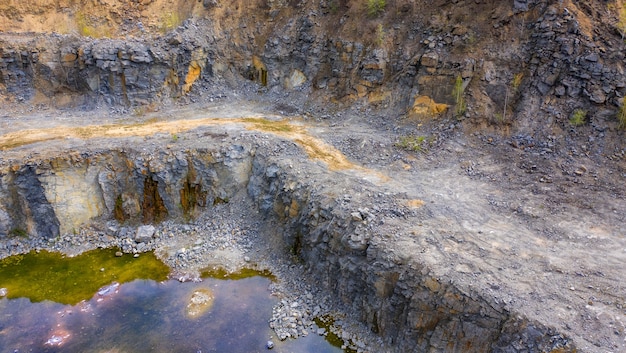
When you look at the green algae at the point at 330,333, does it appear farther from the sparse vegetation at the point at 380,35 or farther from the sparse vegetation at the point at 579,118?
the sparse vegetation at the point at 380,35

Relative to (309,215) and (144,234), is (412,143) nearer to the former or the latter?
(309,215)

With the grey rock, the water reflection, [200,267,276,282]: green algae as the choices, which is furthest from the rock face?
the water reflection

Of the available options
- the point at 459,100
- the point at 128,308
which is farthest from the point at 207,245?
the point at 459,100

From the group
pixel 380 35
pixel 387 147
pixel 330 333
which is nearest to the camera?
pixel 330 333


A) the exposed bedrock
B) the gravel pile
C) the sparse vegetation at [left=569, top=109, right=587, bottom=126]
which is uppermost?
the sparse vegetation at [left=569, top=109, right=587, bottom=126]

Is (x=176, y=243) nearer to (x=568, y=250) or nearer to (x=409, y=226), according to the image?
(x=409, y=226)

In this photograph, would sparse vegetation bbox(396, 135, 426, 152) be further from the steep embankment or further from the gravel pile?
the gravel pile
